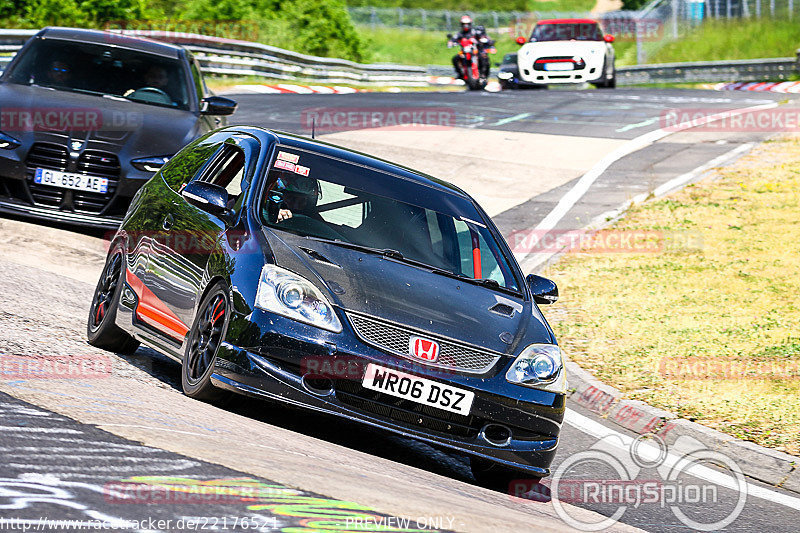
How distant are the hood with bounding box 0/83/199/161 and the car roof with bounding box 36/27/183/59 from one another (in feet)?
3.00

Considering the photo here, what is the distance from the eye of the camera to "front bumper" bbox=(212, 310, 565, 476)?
5969 millimetres

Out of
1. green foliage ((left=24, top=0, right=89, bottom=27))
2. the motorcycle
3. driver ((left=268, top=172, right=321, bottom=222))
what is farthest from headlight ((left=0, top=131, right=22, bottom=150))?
green foliage ((left=24, top=0, right=89, bottom=27))

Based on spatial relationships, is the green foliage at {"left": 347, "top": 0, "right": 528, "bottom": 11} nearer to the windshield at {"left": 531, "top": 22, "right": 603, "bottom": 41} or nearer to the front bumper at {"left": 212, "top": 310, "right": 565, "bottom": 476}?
the windshield at {"left": 531, "top": 22, "right": 603, "bottom": 41}

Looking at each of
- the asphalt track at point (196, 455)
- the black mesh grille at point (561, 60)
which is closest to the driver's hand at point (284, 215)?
the asphalt track at point (196, 455)

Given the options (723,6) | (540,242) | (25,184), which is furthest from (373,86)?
(25,184)

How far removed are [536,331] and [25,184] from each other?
589cm

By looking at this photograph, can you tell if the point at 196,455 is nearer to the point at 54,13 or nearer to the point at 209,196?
the point at 209,196

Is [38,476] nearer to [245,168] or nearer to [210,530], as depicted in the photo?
[210,530]

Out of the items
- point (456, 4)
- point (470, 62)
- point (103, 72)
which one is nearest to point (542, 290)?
point (103, 72)

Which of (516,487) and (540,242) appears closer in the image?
(516,487)

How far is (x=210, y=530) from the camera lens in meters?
4.02

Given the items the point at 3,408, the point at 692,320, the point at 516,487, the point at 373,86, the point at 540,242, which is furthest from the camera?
the point at 373,86

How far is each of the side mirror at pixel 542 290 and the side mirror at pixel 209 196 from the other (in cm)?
192

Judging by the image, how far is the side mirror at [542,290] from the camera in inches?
291
